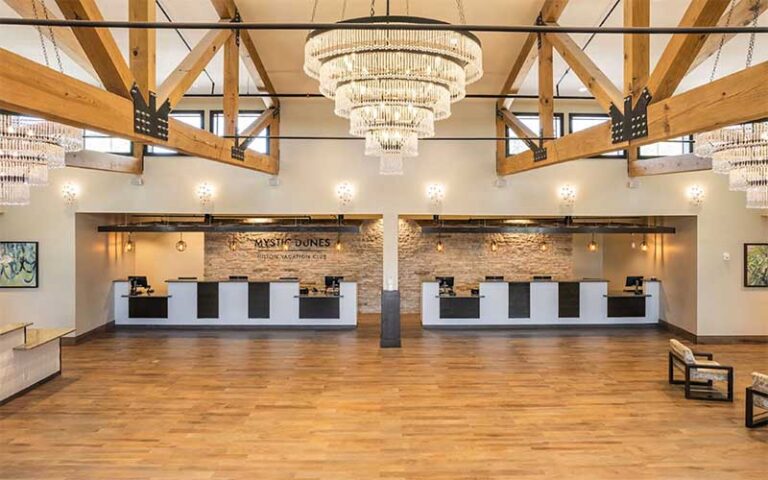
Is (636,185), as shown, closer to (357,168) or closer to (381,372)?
(357,168)

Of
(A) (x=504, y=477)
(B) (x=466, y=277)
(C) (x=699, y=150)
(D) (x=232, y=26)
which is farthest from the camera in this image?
(B) (x=466, y=277)

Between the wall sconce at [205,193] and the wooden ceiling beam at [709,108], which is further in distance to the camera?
the wall sconce at [205,193]

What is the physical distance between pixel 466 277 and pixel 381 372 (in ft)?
20.3

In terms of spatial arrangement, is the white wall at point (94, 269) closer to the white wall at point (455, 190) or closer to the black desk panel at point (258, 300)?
the white wall at point (455, 190)

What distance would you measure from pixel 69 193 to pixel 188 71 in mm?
6134

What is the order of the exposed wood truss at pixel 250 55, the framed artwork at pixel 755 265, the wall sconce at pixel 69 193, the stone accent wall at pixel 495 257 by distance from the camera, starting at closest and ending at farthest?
the exposed wood truss at pixel 250 55
the wall sconce at pixel 69 193
the framed artwork at pixel 755 265
the stone accent wall at pixel 495 257

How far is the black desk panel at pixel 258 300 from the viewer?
11.7m

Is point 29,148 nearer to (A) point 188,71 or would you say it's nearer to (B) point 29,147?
(B) point 29,147

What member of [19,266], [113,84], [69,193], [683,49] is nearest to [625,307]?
[683,49]

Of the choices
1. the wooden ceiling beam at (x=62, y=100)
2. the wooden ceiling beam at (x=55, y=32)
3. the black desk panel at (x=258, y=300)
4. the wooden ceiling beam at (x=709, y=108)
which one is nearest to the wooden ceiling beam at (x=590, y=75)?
the wooden ceiling beam at (x=709, y=108)

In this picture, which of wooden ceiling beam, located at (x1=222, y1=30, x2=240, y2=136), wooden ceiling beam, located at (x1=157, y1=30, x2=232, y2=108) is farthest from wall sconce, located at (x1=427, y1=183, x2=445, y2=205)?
wooden ceiling beam, located at (x1=157, y1=30, x2=232, y2=108)

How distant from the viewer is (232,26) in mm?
2551

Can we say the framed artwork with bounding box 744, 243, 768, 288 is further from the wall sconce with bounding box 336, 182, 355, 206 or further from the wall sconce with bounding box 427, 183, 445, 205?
the wall sconce with bounding box 336, 182, 355, 206

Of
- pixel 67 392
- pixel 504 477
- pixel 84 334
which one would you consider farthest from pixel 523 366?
pixel 84 334
